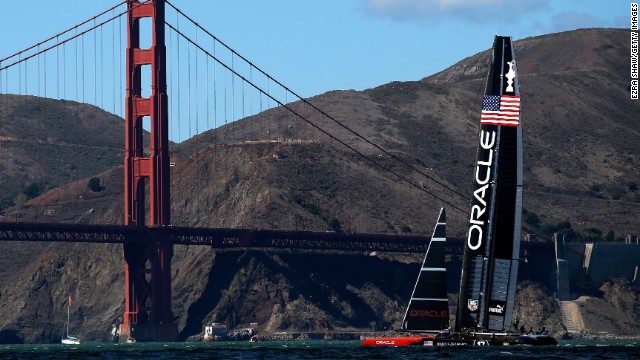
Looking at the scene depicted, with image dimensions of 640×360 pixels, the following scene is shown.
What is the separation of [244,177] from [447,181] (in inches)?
1130

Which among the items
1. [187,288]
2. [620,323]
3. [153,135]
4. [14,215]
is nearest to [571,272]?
[620,323]

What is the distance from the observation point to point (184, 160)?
590ft

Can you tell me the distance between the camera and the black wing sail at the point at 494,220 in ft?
209

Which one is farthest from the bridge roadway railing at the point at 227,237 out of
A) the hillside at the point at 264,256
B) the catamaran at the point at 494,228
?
the catamaran at the point at 494,228

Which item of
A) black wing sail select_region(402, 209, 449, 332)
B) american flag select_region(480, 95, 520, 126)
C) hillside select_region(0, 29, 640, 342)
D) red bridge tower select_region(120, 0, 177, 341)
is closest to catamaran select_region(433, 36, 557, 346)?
american flag select_region(480, 95, 520, 126)

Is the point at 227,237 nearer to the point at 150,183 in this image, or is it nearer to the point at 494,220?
the point at 150,183

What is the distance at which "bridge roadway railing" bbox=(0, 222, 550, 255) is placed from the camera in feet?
412

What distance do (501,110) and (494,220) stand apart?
4.02m

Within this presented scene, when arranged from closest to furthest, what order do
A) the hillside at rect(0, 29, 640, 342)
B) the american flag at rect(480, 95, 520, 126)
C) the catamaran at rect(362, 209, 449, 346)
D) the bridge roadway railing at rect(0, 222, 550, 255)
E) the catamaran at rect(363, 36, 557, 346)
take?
1. the american flag at rect(480, 95, 520, 126)
2. the catamaran at rect(363, 36, 557, 346)
3. the catamaran at rect(362, 209, 449, 346)
4. the bridge roadway railing at rect(0, 222, 550, 255)
5. the hillside at rect(0, 29, 640, 342)

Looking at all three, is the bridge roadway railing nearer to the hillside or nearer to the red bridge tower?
the red bridge tower

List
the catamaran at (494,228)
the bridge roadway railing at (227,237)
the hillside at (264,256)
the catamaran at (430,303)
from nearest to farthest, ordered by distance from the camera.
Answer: the catamaran at (494,228) → the catamaran at (430,303) → the bridge roadway railing at (227,237) → the hillside at (264,256)

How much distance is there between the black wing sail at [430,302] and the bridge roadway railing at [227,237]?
181 ft

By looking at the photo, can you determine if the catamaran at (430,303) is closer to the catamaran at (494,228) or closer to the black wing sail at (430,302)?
the black wing sail at (430,302)

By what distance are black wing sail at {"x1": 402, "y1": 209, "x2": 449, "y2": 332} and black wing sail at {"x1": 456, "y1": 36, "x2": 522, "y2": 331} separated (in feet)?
23.1
